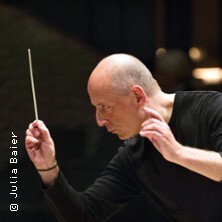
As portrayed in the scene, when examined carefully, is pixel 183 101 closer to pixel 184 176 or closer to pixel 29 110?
pixel 184 176

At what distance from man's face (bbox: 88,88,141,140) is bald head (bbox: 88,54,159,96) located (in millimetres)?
17

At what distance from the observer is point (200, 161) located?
1417mm

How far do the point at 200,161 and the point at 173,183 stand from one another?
0.98 ft

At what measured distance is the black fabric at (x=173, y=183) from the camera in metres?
1.64

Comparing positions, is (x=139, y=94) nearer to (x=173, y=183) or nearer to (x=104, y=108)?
(x=104, y=108)

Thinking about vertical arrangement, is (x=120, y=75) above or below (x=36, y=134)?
above

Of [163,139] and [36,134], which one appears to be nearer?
[163,139]

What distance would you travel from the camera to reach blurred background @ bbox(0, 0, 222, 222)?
230 centimetres

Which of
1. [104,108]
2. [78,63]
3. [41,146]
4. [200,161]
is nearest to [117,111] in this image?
[104,108]

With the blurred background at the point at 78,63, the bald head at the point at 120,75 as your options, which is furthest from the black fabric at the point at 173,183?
the blurred background at the point at 78,63

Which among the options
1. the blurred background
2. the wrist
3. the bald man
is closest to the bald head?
the bald man

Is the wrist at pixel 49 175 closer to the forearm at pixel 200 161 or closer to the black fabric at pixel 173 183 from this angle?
the black fabric at pixel 173 183

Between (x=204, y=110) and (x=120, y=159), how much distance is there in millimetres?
317

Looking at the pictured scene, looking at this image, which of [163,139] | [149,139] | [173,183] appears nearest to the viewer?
[163,139]
